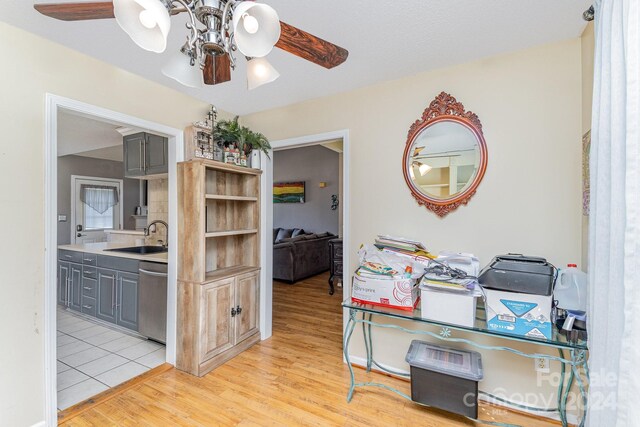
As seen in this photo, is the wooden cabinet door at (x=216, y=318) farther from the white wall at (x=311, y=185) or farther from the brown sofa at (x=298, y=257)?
the white wall at (x=311, y=185)

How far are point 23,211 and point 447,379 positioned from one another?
2.85 m

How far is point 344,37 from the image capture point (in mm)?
1800

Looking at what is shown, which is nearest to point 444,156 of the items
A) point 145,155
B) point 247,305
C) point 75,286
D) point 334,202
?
point 247,305

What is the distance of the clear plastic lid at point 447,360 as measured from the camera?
1812 millimetres

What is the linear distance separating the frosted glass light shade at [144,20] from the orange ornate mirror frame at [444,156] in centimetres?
187

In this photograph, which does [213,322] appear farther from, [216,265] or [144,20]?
[144,20]

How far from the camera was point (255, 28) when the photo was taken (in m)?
0.99

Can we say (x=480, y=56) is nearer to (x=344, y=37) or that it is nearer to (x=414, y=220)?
(x=344, y=37)

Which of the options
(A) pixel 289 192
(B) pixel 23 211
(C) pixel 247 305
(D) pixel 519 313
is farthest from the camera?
(A) pixel 289 192

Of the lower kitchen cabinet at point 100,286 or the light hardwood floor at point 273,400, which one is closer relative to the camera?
the light hardwood floor at point 273,400

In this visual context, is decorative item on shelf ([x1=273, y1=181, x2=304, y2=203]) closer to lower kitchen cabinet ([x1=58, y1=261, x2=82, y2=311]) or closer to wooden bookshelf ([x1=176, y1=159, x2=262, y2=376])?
wooden bookshelf ([x1=176, y1=159, x2=262, y2=376])

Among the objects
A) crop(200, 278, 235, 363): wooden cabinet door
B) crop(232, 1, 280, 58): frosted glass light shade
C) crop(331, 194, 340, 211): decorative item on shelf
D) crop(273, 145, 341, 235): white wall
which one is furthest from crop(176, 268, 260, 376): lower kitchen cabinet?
crop(273, 145, 341, 235): white wall

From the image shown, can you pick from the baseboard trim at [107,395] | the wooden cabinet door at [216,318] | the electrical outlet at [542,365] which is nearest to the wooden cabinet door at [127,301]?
the baseboard trim at [107,395]

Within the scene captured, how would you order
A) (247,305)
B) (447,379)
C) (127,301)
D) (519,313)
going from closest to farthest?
(519,313) < (447,379) < (247,305) < (127,301)
